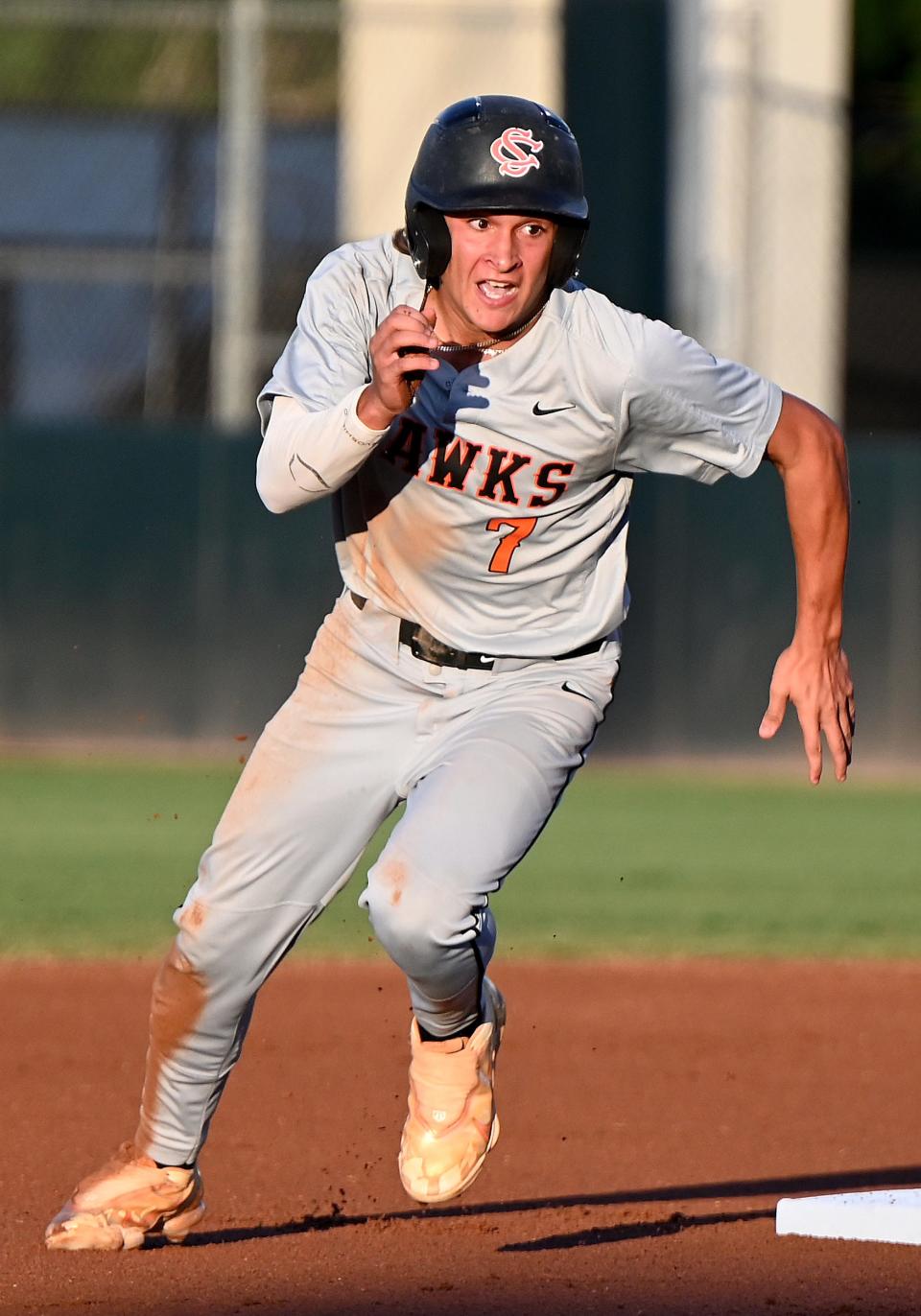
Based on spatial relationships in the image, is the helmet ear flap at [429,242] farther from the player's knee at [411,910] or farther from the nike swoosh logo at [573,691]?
the player's knee at [411,910]

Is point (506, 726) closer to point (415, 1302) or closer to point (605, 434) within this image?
point (605, 434)

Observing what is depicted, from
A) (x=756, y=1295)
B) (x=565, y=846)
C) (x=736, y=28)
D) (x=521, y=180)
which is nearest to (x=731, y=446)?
(x=521, y=180)

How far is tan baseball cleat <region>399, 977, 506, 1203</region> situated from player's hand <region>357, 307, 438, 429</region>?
1.18 metres

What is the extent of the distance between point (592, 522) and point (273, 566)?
8946mm

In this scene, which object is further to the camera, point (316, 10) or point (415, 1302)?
point (316, 10)

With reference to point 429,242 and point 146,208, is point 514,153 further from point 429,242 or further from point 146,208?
point 146,208

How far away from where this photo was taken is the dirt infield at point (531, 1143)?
153 inches

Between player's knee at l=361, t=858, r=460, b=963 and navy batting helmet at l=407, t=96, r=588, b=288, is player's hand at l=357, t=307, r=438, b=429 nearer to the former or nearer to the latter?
navy batting helmet at l=407, t=96, r=588, b=288

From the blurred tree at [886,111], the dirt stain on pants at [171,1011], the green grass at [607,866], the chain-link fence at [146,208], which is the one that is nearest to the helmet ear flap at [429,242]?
the dirt stain on pants at [171,1011]

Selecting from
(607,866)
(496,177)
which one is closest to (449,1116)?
(496,177)

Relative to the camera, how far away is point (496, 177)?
3.85 metres

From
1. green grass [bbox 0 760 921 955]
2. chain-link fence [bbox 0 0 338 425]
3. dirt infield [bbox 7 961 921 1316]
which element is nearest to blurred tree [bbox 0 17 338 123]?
chain-link fence [bbox 0 0 338 425]

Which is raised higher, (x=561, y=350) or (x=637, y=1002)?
(x=561, y=350)

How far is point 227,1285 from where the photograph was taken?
12.7 feet
